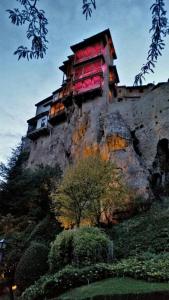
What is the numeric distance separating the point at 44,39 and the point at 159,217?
19.5 meters

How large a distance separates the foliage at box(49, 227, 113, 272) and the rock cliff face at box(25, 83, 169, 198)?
12189 mm

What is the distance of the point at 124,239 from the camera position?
19969mm

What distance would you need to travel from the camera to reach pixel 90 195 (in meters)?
23.9

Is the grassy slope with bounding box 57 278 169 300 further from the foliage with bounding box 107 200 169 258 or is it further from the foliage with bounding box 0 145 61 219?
the foliage with bounding box 0 145 61 219

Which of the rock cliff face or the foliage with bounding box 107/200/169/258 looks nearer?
the foliage with bounding box 107/200/169/258

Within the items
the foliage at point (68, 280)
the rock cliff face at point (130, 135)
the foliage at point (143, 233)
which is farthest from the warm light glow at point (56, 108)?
the foliage at point (68, 280)

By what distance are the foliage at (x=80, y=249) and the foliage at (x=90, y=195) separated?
20.8 feet

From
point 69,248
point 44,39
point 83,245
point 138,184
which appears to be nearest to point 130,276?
point 83,245

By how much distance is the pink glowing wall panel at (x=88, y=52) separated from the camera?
47594 millimetres

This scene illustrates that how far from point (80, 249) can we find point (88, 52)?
39.6 meters

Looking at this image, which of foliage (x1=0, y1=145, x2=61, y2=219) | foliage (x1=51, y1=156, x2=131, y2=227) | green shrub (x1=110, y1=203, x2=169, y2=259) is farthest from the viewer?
foliage (x1=0, y1=145, x2=61, y2=219)

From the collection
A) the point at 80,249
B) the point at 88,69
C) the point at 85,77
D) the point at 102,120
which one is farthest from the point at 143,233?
the point at 88,69

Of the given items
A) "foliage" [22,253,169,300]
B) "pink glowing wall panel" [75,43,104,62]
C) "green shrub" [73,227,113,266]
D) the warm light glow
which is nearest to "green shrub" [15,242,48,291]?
"green shrub" [73,227,113,266]

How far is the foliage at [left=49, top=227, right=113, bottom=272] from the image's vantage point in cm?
1484
